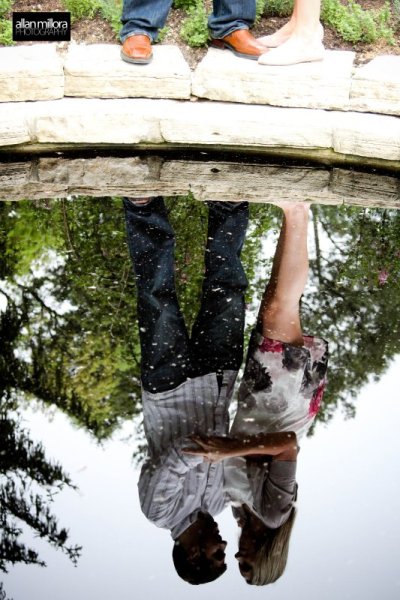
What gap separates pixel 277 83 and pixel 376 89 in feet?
1.57

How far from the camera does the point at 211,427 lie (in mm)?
2596

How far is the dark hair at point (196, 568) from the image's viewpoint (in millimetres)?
2117

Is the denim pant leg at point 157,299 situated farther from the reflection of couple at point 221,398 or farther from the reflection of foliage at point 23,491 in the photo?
the reflection of foliage at point 23,491

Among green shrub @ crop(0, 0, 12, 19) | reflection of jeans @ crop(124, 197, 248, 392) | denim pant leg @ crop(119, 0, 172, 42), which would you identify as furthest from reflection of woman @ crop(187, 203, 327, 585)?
green shrub @ crop(0, 0, 12, 19)

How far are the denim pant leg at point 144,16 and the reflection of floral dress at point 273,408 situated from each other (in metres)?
1.97

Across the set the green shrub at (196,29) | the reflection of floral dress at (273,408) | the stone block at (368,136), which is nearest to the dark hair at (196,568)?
the reflection of floral dress at (273,408)

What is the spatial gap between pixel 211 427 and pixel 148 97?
7.68ft

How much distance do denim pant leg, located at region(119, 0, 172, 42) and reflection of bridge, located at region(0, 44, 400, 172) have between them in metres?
0.16

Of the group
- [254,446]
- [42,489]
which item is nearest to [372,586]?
[254,446]

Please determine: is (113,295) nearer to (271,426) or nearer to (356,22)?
(271,426)

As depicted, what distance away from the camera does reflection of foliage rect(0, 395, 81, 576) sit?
217 centimetres

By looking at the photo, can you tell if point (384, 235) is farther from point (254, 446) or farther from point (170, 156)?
point (254, 446)

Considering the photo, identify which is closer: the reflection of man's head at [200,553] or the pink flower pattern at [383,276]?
the reflection of man's head at [200,553]

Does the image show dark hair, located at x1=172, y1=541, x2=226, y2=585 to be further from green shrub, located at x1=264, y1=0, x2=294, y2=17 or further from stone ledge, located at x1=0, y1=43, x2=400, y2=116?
green shrub, located at x1=264, y1=0, x2=294, y2=17
